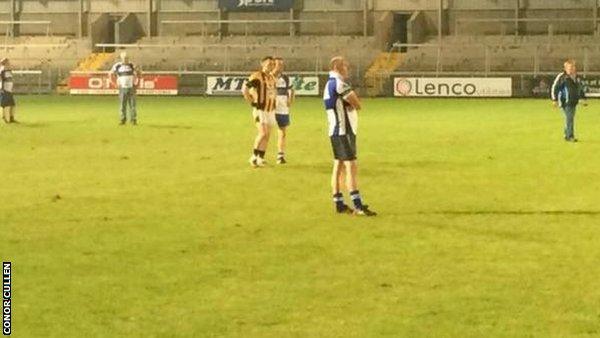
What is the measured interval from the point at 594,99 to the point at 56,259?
4593 cm

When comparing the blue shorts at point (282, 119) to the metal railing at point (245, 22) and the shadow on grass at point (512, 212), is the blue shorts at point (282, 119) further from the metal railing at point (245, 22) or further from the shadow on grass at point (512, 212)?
the metal railing at point (245, 22)

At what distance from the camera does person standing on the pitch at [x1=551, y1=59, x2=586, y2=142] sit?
3117 centimetres

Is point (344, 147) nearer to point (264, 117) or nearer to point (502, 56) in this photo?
point (264, 117)

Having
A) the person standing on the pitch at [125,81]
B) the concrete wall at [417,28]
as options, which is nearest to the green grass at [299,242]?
the person standing on the pitch at [125,81]

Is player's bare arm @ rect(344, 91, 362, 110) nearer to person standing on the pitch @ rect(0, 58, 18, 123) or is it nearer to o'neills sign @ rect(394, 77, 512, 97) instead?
person standing on the pitch @ rect(0, 58, 18, 123)

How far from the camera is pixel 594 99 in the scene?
5625 cm

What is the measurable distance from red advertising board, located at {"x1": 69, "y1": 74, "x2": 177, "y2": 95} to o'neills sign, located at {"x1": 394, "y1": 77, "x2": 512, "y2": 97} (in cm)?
1232

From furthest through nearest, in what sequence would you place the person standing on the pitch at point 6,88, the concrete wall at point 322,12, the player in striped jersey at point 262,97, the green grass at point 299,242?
the concrete wall at point 322,12 < the person standing on the pitch at point 6,88 < the player in striped jersey at point 262,97 < the green grass at point 299,242

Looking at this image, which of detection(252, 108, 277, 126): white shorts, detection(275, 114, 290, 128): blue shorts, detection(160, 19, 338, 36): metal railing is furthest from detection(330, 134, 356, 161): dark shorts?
detection(160, 19, 338, 36): metal railing

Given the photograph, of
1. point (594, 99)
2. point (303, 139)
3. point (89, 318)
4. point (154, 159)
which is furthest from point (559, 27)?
point (89, 318)

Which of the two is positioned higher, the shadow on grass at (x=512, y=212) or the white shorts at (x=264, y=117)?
the white shorts at (x=264, y=117)

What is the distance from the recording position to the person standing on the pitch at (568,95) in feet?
102

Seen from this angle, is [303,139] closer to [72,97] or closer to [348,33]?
[72,97]

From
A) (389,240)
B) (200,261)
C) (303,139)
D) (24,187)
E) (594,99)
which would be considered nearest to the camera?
(200,261)
